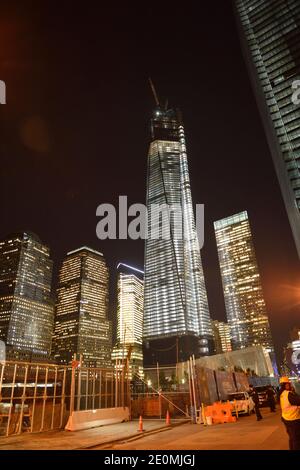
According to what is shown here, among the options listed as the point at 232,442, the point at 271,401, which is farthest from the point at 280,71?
the point at 232,442

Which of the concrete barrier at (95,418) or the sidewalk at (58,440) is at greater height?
the concrete barrier at (95,418)

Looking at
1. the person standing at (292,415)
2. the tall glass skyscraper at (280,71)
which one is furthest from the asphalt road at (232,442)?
the tall glass skyscraper at (280,71)

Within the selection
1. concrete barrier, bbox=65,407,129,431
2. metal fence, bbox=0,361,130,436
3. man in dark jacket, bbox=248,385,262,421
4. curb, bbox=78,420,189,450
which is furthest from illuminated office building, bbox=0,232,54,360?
man in dark jacket, bbox=248,385,262,421

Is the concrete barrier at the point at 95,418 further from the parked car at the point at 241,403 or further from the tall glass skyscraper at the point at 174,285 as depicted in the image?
the tall glass skyscraper at the point at 174,285

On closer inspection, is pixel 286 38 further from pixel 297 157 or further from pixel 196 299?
pixel 196 299

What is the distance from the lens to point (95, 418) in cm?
1535

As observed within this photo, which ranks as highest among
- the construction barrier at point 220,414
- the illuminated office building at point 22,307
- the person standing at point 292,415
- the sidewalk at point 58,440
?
the illuminated office building at point 22,307

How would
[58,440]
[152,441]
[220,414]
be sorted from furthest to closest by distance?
[220,414] → [58,440] → [152,441]

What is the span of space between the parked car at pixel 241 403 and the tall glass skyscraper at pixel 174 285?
135044mm

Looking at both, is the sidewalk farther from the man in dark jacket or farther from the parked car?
the parked car

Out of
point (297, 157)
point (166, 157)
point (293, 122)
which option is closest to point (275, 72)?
point (293, 122)

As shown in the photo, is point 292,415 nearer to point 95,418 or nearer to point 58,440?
point 58,440

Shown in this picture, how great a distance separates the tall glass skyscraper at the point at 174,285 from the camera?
153875 millimetres

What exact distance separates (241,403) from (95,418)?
7593 millimetres
